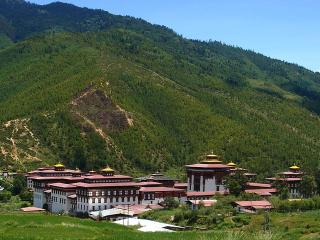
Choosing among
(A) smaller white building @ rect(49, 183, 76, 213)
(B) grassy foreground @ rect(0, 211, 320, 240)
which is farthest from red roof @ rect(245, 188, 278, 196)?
(A) smaller white building @ rect(49, 183, 76, 213)

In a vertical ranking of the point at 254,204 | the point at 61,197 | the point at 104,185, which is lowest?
the point at 61,197

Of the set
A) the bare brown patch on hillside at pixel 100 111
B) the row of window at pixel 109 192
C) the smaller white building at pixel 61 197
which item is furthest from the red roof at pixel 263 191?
the bare brown patch on hillside at pixel 100 111

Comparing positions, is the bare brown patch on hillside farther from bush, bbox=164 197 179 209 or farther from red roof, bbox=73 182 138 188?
bush, bbox=164 197 179 209

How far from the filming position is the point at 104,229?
193 ft

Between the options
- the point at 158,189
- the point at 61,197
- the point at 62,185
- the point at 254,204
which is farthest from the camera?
the point at 158,189

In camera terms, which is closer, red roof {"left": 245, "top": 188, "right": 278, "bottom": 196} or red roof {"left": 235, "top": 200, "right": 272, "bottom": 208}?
red roof {"left": 235, "top": 200, "right": 272, "bottom": 208}

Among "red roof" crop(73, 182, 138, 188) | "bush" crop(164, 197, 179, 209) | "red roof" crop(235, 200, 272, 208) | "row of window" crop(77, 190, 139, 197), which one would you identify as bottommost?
"bush" crop(164, 197, 179, 209)

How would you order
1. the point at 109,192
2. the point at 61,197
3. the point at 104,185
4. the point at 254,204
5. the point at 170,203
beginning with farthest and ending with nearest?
the point at 61,197
the point at 109,192
the point at 104,185
the point at 170,203
the point at 254,204

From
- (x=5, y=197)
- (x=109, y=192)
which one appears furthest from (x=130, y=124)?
(x=109, y=192)

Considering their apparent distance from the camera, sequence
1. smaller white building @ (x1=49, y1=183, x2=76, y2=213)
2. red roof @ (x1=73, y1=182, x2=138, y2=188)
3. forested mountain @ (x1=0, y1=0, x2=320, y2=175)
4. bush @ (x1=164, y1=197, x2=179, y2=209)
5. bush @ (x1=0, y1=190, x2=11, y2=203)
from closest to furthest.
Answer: bush @ (x1=164, y1=197, x2=179, y2=209) < red roof @ (x1=73, y1=182, x2=138, y2=188) < smaller white building @ (x1=49, y1=183, x2=76, y2=213) < bush @ (x1=0, y1=190, x2=11, y2=203) < forested mountain @ (x1=0, y1=0, x2=320, y2=175)

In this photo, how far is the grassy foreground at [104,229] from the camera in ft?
169

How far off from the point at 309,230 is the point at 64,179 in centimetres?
5227

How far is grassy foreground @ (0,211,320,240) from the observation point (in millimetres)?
51438

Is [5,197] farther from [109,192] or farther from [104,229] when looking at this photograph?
[104,229]
